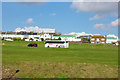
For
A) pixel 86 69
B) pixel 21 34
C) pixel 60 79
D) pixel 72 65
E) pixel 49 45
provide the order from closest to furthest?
pixel 60 79 < pixel 86 69 < pixel 72 65 < pixel 49 45 < pixel 21 34

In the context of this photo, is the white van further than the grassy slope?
Yes

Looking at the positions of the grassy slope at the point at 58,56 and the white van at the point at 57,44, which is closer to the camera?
the grassy slope at the point at 58,56

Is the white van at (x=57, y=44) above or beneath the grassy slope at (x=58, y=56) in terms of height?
above

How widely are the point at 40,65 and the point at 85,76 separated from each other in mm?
5392

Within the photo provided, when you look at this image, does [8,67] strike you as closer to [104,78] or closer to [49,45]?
[104,78]

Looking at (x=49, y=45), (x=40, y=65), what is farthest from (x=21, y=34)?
(x=40, y=65)

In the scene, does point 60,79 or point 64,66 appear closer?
point 60,79

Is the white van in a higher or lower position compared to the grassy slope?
higher

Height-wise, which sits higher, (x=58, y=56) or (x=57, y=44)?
(x=57, y=44)

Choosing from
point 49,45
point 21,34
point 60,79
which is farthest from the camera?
point 21,34

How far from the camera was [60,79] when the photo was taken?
14633 mm

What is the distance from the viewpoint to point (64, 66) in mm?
17750

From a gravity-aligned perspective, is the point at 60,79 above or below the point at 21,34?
below

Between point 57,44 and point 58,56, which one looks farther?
point 57,44
